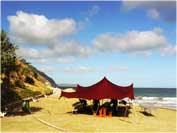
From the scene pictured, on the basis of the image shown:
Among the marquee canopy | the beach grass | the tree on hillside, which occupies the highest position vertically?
the tree on hillside

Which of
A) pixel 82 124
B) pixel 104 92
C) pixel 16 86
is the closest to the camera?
pixel 82 124

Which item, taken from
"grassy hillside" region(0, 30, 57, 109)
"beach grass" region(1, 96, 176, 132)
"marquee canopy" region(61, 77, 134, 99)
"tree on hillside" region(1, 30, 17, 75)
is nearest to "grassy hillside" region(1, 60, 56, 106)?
"grassy hillside" region(0, 30, 57, 109)

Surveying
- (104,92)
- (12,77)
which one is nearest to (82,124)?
(104,92)

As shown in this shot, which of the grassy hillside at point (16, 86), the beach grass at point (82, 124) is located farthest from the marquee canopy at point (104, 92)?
the grassy hillside at point (16, 86)

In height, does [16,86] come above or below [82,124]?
above

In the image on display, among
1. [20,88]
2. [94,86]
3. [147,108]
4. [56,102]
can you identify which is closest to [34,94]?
[20,88]

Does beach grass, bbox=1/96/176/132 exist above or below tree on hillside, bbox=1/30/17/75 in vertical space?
below

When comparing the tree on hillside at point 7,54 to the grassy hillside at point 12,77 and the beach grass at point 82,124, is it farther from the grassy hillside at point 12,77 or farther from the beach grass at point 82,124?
the beach grass at point 82,124

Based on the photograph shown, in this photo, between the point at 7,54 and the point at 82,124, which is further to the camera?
the point at 7,54

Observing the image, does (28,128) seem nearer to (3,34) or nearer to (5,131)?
(5,131)

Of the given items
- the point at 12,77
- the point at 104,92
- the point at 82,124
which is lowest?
the point at 82,124

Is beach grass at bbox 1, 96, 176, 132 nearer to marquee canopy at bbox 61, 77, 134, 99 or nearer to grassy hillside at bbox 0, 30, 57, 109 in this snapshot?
marquee canopy at bbox 61, 77, 134, 99

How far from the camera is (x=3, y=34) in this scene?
2711 cm

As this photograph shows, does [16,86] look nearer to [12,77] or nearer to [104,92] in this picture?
[12,77]
